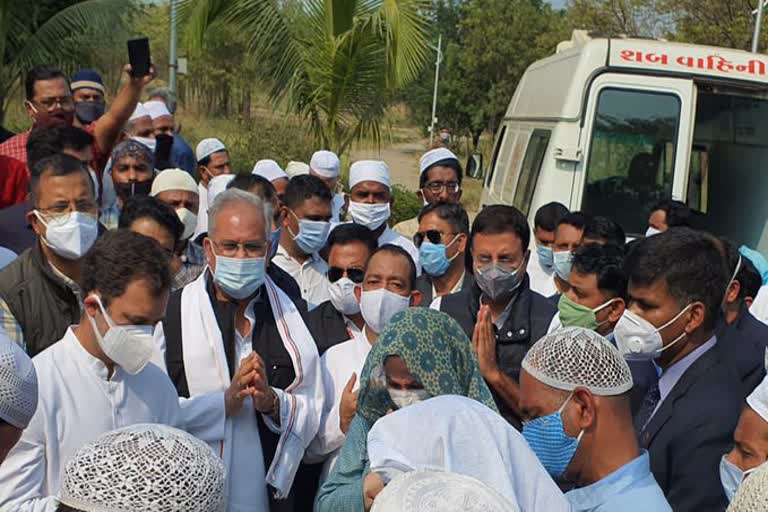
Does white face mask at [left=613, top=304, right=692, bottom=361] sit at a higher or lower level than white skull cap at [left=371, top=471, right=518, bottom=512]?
lower

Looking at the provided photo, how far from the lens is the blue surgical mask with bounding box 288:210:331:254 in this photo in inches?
214

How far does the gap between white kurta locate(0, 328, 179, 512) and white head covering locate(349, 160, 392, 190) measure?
10.7ft

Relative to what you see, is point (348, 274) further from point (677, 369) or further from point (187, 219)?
point (677, 369)

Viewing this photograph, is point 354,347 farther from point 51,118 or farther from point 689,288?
point 51,118

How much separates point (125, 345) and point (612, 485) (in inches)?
60.1

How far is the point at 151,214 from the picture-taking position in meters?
4.45

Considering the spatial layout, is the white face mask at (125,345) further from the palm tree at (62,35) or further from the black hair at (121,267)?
the palm tree at (62,35)

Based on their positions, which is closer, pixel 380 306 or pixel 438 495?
pixel 438 495

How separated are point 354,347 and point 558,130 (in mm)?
3611

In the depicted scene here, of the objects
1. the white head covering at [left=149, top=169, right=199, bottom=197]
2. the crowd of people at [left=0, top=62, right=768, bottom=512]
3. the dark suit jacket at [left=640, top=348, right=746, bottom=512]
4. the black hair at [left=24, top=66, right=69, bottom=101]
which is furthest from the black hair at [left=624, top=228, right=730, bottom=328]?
the black hair at [left=24, top=66, right=69, bottom=101]

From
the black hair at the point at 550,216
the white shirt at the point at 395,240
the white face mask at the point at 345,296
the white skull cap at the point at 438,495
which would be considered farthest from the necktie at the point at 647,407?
the black hair at the point at 550,216

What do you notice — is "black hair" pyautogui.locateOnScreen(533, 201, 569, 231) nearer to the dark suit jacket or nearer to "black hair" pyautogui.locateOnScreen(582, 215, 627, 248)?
"black hair" pyautogui.locateOnScreen(582, 215, 627, 248)

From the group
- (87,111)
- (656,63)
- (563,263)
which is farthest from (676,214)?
(87,111)

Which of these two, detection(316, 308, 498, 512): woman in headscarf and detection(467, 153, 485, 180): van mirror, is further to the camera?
detection(467, 153, 485, 180): van mirror
